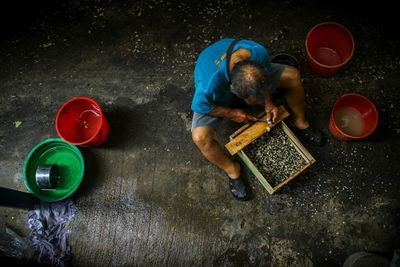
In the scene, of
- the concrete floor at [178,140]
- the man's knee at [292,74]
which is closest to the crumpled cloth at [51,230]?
the concrete floor at [178,140]

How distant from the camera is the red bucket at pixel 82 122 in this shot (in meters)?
3.21

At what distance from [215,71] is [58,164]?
194 cm

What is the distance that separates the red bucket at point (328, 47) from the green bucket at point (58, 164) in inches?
98.3

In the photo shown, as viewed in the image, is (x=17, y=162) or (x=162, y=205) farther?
(x=17, y=162)

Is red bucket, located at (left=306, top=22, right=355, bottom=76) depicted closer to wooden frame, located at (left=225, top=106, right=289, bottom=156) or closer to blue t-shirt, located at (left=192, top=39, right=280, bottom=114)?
wooden frame, located at (left=225, top=106, right=289, bottom=156)

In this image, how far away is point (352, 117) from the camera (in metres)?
3.29

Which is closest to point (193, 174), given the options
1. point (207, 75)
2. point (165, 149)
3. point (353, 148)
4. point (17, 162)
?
point (165, 149)

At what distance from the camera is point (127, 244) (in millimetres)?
3203

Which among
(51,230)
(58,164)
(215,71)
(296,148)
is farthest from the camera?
(58,164)

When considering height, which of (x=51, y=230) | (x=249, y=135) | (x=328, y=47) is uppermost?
(x=328, y=47)

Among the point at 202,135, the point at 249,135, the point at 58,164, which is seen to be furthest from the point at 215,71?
the point at 58,164

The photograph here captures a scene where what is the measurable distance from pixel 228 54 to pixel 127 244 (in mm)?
2014

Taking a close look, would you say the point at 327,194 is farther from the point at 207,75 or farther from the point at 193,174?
the point at 207,75

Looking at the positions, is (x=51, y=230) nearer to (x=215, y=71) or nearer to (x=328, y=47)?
(x=215, y=71)
